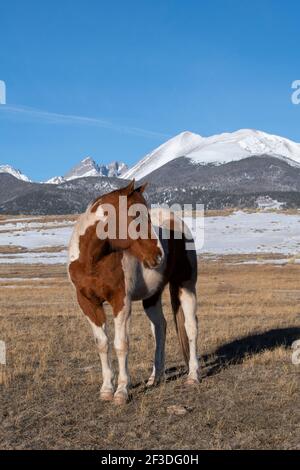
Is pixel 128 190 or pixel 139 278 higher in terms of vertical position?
pixel 128 190

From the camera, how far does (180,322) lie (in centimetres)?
1005

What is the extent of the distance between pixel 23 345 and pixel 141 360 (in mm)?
3241

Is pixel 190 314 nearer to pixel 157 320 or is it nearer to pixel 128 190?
pixel 157 320

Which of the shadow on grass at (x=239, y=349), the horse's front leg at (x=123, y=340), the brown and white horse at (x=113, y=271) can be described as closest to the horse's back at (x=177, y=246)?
the brown and white horse at (x=113, y=271)

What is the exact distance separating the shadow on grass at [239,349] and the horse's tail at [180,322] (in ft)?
1.53

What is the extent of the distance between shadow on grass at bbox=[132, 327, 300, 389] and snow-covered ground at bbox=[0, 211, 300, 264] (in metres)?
43.2

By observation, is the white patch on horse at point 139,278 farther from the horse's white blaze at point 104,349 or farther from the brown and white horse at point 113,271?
the horse's white blaze at point 104,349

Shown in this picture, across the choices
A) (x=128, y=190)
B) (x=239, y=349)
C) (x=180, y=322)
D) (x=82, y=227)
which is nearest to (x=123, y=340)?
(x=82, y=227)

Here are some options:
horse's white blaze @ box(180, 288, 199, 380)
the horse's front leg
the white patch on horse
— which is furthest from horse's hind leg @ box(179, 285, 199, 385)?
the horse's front leg

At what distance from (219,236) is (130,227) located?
66.8 meters

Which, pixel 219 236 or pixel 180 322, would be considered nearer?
pixel 180 322
